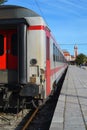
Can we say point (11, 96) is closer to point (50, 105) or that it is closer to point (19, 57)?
point (19, 57)

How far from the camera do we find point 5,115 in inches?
467

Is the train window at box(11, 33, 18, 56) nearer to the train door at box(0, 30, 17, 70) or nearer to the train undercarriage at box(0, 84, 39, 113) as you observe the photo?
the train door at box(0, 30, 17, 70)

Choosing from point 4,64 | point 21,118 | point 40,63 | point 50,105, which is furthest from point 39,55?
point 50,105

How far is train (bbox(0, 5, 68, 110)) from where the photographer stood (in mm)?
10867

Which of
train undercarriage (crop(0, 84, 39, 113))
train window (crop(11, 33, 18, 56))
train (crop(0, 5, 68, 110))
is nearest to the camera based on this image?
train undercarriage (crop(0, 84, 39, 113))

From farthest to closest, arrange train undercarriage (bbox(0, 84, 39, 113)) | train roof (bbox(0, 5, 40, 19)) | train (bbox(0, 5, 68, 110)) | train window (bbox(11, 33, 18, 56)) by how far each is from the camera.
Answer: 1. train window (bbox(11, 33, 18, 56))
2. train roof (bbox(0, 5, 40, 19))
3. train (bbox(0, 5, 68, 110))
4. train undercarriage (bbox(0, 84, 39, 113))

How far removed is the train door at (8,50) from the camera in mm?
11453

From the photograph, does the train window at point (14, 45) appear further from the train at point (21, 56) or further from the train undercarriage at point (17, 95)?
the train undercarriage at point (17, 95)

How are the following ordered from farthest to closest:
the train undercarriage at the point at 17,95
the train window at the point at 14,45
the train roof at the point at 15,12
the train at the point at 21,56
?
the train window at the point at 14,45 < the train roof at the point at 15,12 < the train at the point at 21,56 < the train undercarriage at the point at 17,95

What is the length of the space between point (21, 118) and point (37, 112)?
1.25 m

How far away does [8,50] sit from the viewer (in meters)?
11.5

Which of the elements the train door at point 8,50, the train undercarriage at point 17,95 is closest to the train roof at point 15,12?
the train door at point 8,50

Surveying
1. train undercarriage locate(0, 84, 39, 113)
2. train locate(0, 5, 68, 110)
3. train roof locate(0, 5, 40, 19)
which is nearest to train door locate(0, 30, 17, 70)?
train locate(0, 5, 68, 110)

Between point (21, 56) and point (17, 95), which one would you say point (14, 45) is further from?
point (17, 95)
